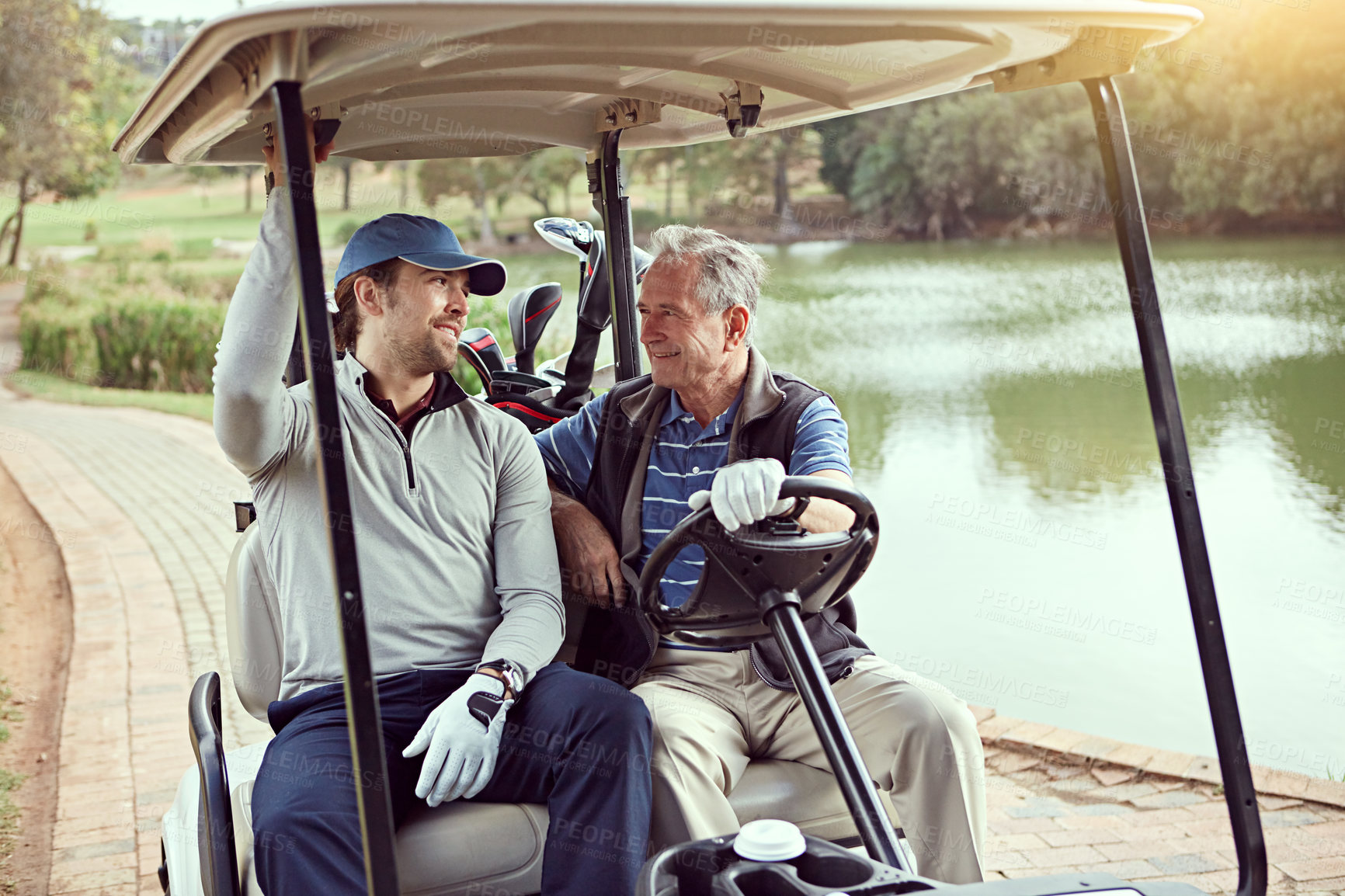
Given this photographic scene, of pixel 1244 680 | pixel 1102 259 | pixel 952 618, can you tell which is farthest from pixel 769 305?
pixel 1244 680

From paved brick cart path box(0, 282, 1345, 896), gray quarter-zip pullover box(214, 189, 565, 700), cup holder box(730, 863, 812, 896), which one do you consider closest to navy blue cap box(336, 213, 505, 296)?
gray quarter-zip pullover box(214, 189, 565, 700)

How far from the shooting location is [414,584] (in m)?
2.20

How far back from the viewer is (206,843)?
1979 mm

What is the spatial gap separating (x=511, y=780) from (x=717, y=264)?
112cm

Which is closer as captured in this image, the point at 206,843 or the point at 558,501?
the point at 206,843

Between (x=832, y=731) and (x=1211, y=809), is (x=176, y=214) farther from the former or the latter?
(x=832, y=731)

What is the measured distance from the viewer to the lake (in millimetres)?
5684

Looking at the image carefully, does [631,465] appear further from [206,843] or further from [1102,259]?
[1102,259]

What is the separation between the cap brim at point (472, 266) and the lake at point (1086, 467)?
190 cm

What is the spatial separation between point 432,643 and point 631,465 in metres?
0.59

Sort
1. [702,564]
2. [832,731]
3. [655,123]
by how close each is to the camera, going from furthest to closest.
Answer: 1. [655,123]
2. [702,564]
3. [832,731]

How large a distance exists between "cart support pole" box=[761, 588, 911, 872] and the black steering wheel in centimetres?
4

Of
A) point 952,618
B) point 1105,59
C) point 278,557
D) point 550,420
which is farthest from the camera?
point 952,618

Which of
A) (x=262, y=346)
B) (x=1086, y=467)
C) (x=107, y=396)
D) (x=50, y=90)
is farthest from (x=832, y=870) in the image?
(x=50, y=90)
